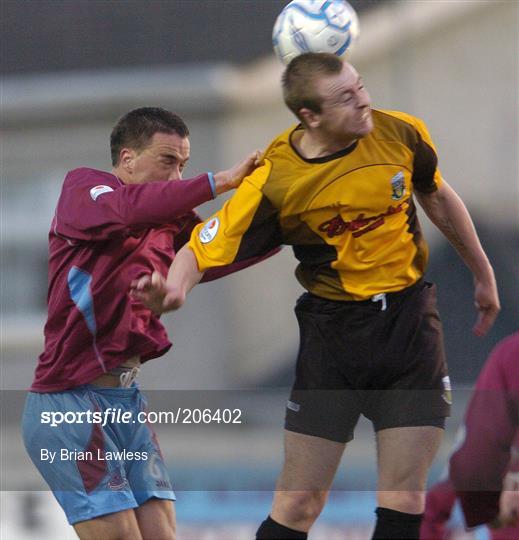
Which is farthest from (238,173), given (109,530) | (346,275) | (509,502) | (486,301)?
(509,502)

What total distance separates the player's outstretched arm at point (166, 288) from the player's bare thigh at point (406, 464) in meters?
0.74

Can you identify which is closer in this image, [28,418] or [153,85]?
[28,418]

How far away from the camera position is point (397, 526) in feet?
10.3

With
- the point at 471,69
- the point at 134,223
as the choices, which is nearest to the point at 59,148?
the point at 471,69

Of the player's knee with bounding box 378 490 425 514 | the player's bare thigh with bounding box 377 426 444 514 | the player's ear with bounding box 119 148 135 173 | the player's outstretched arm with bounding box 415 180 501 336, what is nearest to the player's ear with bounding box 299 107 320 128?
the player's outstretched arm with bounding box 415 180 501 336

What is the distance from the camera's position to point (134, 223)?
320cm

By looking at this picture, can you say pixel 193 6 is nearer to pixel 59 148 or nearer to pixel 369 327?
pixel 59 148

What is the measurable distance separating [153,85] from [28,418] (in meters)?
2.37

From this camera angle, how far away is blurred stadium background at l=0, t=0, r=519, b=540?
4969 mm

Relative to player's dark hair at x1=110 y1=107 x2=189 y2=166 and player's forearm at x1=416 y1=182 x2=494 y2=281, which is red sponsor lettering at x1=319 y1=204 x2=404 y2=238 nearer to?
player's forearm at x1=416 y1=182 x2=494 y2=281

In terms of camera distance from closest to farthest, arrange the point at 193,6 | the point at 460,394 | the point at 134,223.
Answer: the point at 134,223, the point at 460,394, the point at 193,6

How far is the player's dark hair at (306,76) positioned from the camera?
3.11m

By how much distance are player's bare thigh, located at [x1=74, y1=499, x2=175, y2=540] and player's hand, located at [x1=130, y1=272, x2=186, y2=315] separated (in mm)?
670

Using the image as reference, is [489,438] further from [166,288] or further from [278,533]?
[166,288]
